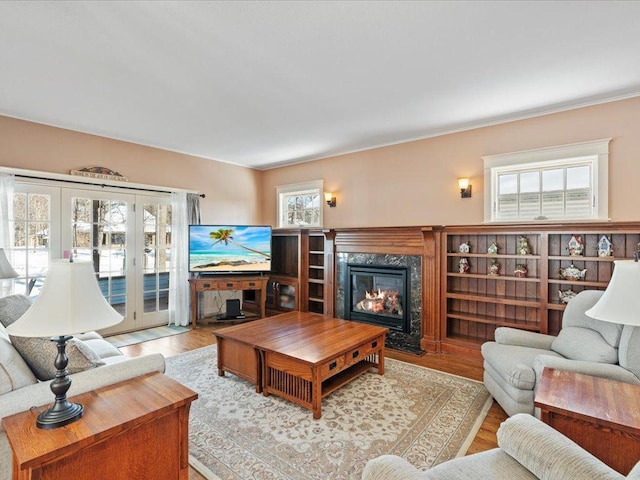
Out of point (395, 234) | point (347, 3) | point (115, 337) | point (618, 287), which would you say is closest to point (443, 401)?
point (618, 287)

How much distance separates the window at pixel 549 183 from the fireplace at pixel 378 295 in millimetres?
1351

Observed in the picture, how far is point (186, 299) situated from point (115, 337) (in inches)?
42.1

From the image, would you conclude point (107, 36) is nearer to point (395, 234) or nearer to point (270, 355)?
point (270, 355)

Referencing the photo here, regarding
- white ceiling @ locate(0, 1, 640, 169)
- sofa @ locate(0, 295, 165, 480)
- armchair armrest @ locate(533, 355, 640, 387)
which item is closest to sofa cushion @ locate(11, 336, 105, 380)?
sofa @ locate(0, 295, 165, 480)

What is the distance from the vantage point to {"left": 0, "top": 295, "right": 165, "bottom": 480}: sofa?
59.4 inches

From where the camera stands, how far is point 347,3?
1.96 meters

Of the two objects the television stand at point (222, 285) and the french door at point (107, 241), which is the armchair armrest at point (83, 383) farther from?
the television stand at point (222, 285)

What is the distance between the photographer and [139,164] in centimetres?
488

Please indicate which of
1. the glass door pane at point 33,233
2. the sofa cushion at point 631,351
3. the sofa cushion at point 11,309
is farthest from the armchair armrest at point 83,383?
the sofa cushion at point 631,351

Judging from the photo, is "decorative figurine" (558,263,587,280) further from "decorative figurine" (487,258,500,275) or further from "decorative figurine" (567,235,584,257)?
"decorative figurine" (487,258,500,275)

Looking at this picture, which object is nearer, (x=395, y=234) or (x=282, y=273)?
(x=395, y=234)

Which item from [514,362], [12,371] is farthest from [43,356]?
[514,362]

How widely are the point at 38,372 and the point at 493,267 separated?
410 centimetres

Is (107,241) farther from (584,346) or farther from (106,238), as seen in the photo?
(584,346)
